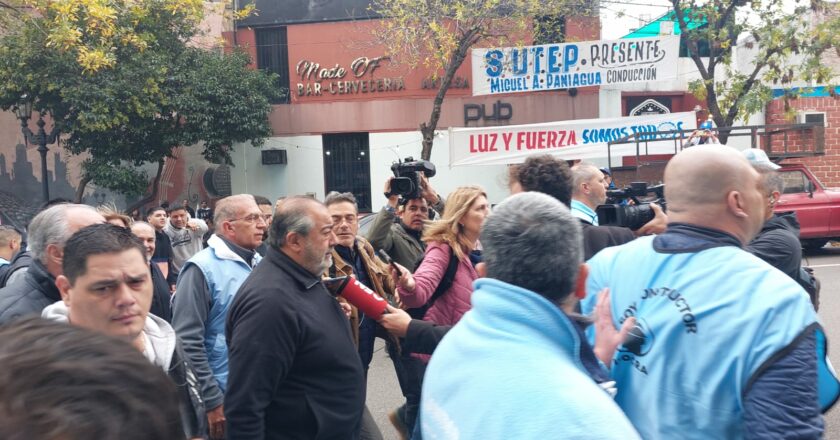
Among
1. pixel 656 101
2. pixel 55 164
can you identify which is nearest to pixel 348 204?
pixel 656 101

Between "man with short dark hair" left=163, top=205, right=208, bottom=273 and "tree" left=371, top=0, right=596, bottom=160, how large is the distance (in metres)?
7.79

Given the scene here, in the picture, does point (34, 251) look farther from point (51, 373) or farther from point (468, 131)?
point (468, 131)

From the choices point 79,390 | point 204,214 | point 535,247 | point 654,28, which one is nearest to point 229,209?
point 535,247

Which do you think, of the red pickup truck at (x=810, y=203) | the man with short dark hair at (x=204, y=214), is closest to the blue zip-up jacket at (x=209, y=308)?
the red pickup truck at (x=810, y=203)

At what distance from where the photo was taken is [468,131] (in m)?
17.1

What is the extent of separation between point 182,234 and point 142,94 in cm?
928

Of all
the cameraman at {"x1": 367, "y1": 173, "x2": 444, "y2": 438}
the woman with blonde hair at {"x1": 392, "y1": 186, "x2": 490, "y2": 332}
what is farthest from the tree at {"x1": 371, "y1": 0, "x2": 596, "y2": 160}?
the woman with blonde hair at {"x1": 392, "y1": 186, "x2": 490, "y2": 332}

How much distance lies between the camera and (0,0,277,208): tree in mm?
16953

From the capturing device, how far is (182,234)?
9.63 metres

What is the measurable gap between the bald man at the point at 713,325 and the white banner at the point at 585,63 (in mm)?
15912

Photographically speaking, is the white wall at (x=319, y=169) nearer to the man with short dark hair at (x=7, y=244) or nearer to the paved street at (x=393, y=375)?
the paved street at (x=393, y=375)

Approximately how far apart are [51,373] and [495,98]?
65.6ft

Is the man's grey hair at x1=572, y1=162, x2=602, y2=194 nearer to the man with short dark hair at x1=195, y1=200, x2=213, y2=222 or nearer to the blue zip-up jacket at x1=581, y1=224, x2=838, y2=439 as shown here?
the blue zip-up jacket at x1=581, y1=224, x2=838, y2=439

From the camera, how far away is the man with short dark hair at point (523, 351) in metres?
1.50
